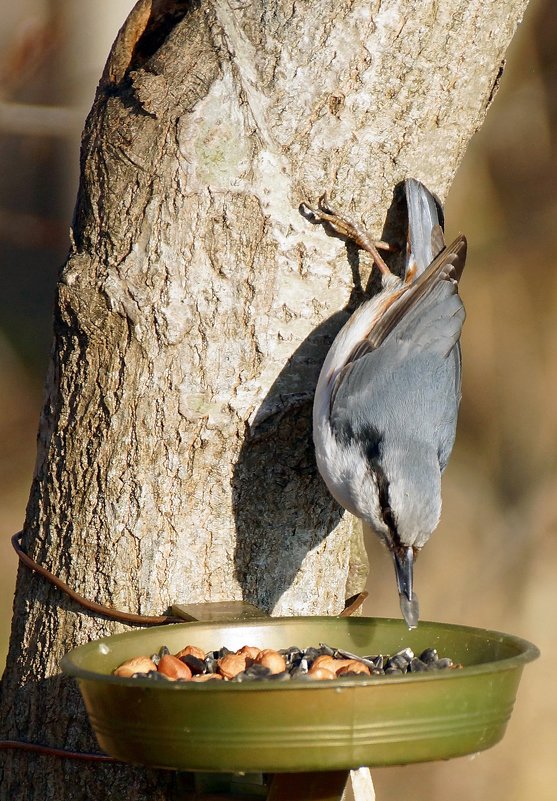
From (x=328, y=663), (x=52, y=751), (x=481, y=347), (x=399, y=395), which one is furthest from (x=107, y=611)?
(x=481, y=347)

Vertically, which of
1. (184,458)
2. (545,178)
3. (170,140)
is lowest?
(184,458)

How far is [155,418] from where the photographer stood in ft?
7.66

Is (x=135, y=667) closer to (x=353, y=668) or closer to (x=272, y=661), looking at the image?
(x=272, y=661)

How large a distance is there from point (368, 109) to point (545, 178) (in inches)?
83.3

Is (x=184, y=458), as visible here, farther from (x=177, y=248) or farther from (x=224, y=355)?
(x=177, y=248)

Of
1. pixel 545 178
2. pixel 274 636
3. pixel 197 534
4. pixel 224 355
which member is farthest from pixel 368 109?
pixel 545 178

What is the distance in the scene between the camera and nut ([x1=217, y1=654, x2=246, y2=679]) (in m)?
1.93

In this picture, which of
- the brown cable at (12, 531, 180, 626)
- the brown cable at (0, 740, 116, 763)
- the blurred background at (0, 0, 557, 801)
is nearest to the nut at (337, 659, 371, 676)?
the brown cable at (12, 531, 180, 626)

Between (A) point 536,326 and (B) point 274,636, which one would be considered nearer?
(B) point 274,636

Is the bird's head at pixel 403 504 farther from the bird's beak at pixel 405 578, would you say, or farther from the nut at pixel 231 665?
the nut at pixel 231 665

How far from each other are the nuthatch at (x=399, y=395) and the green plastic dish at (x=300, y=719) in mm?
446

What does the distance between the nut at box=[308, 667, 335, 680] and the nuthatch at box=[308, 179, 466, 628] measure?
335 millimetres

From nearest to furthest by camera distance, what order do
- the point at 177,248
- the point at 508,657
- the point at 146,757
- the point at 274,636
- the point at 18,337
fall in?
1. the point at 146,757
2. the point at 508,657
3. the point at 274,636
4. the point at 177,248
5. the point at 18,337

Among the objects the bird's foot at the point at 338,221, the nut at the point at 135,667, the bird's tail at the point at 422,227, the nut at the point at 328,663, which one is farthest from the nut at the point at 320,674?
the bird's tail at the point at 422,227
